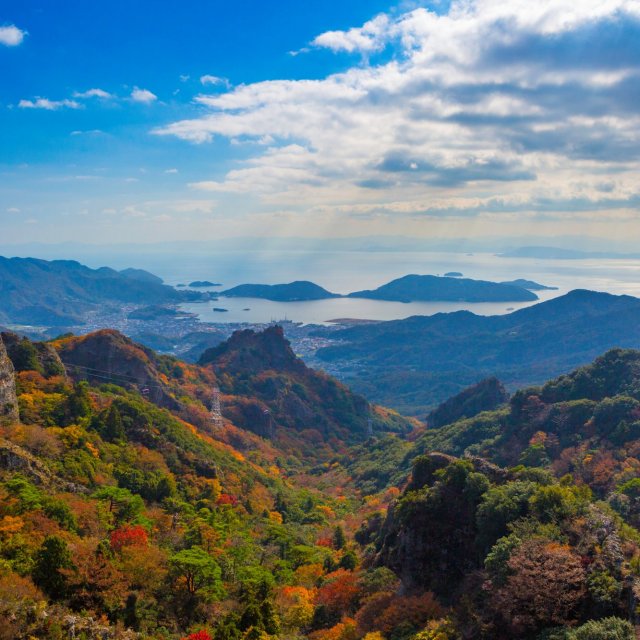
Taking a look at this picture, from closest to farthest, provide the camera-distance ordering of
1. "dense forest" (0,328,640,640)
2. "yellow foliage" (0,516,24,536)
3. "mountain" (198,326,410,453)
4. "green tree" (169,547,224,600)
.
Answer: "dense forest" (0,328,640,640) → "yellow foliage" (0,516,24,536) → "green tree" (169,547,224,600) → "mountain" (198,326,410,453)

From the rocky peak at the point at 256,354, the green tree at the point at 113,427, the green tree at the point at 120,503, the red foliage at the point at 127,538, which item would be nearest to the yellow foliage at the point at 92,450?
the green tree at the point at 113,427

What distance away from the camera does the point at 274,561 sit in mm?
33625

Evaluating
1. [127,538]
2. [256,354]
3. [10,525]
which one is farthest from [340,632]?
[256,354]

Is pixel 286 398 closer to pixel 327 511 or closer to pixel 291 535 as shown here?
pixel 327 511

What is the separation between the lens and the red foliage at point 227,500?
4649 centimetres

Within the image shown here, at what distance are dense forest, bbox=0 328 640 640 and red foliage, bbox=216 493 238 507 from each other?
1.12 ft

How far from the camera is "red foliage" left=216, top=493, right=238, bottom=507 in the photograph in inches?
1830

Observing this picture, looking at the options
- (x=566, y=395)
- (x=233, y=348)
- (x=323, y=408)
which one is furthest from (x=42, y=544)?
(x=233, y=348)

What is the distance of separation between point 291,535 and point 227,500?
910 centimetres

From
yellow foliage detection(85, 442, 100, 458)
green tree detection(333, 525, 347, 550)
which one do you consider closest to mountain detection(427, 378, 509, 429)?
green tree detection(333, 525, 347, 550)

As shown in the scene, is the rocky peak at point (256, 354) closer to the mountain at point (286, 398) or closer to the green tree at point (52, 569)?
the mountain at point (286, 398)

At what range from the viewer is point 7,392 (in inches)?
1515

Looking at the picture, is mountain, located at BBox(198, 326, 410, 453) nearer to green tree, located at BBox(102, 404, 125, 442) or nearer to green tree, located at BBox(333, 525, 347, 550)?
green tree, located at BBox(102, 404, 125, 442)

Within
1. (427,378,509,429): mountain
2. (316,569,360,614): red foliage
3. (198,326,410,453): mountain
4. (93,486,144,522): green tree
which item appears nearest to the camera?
(316,569,360,614): red foliage
